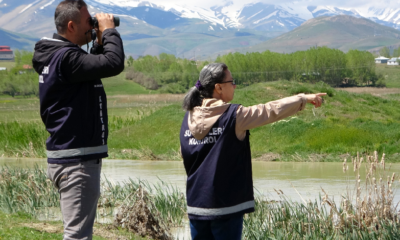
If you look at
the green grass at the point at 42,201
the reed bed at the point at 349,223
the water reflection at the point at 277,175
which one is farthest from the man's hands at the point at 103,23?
the water reflection at the point at 277,175

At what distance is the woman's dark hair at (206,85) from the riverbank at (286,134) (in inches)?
427

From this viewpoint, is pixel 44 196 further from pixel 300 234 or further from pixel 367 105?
pixel 367 105

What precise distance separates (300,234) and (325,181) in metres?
6.14

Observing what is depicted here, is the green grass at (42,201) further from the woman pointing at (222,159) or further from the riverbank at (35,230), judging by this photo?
the woman pointing at (222,159)

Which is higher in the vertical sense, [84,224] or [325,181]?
[84,224]

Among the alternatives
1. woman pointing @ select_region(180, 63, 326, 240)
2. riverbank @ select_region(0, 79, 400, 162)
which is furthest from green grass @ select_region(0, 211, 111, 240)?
riverbank @ select_region(0, 79, 400, 162)

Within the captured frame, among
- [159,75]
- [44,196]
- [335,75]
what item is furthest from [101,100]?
[159,75]

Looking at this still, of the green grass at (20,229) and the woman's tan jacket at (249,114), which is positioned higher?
the woman's tan jacket at (249,114)

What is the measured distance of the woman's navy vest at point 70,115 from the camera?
3.31m

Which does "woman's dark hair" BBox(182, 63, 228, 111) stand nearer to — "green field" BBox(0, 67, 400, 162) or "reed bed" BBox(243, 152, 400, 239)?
"reed bed" BBox(243, 152, 400, 239)

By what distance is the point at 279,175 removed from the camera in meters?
12.3

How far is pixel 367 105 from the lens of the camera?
24484 mm

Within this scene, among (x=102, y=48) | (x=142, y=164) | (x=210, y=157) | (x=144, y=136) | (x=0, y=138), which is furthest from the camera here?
(x=144, y=136)

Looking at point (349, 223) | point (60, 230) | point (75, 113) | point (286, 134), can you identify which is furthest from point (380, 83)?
point (75, 113)
